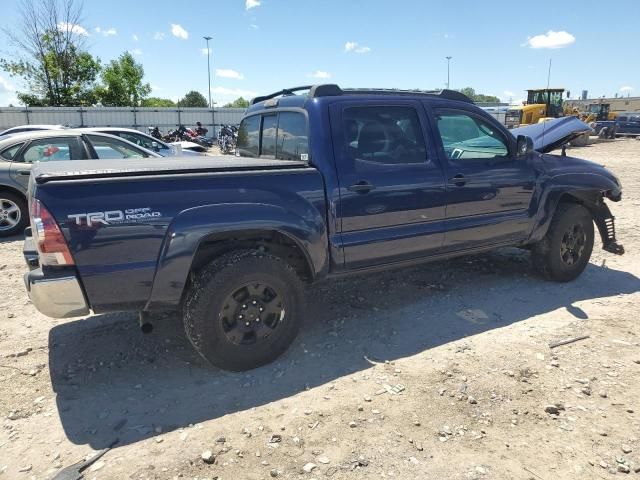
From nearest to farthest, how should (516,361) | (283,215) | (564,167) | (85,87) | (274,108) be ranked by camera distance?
(283,215), (516,361), (274,108), (564,167), (85,87)

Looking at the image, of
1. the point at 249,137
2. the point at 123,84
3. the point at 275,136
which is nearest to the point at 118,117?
the point at 123,84

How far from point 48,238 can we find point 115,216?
38 cm

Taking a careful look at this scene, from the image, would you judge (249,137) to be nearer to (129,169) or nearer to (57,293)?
(129,169)

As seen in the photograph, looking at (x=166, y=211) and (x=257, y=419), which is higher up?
(x=166, y=211)

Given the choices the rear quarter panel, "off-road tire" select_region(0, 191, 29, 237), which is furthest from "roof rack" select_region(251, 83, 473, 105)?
"off-road tire" select_region(0, 191, 29, 237)

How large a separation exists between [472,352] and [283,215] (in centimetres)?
183

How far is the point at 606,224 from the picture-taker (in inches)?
212

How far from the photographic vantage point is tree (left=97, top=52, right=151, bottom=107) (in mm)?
36812

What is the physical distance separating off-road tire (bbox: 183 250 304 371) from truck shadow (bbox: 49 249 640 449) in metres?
0.15

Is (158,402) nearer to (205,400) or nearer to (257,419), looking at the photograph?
(205,400)

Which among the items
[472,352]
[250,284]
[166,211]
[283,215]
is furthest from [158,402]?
[472,352]

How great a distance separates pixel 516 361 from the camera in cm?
354

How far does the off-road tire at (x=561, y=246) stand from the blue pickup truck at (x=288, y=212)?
0.06 ft

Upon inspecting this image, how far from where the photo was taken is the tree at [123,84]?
36.8 m
